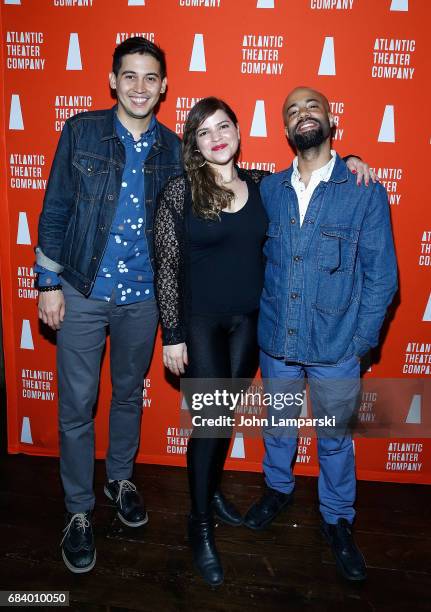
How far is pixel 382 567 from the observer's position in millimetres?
2207

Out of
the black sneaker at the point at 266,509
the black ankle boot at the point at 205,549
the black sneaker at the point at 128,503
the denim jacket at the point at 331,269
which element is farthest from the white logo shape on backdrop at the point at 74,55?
the black sneaker at the point at 266,509

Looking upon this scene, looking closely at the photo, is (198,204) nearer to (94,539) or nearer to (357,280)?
(357,280)

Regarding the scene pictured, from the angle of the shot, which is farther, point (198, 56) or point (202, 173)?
point (198, 56)

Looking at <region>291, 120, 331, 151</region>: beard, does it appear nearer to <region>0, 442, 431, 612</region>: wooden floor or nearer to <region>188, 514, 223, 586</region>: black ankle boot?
<region>188, 514, 223, 586</region>: black ankle boot

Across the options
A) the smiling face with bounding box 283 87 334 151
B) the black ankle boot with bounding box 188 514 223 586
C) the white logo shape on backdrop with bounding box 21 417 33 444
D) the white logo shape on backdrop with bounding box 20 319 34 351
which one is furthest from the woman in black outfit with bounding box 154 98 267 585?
the white logo shape on backdrop with bounding box 21 417 33 444

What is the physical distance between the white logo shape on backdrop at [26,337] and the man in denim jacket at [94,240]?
0.77m

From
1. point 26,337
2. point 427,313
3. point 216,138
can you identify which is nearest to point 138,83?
point 216,138

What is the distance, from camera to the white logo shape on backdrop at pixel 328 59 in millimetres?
2404

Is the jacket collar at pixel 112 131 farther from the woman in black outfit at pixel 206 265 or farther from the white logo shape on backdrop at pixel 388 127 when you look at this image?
the white logo shape on backdrop at pixel 388 127

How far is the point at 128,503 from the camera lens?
2.45 meters

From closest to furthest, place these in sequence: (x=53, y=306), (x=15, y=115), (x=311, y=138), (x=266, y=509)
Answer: (x=311, y=138)
(x=53, y=306)
(x=266, y=509)
(x=15, y=115)

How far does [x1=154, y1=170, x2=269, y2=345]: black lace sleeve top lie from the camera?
1.99 meters

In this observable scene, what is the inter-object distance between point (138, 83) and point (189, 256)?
2.37 ft

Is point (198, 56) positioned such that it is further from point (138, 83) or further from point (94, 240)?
point (94, 240)
